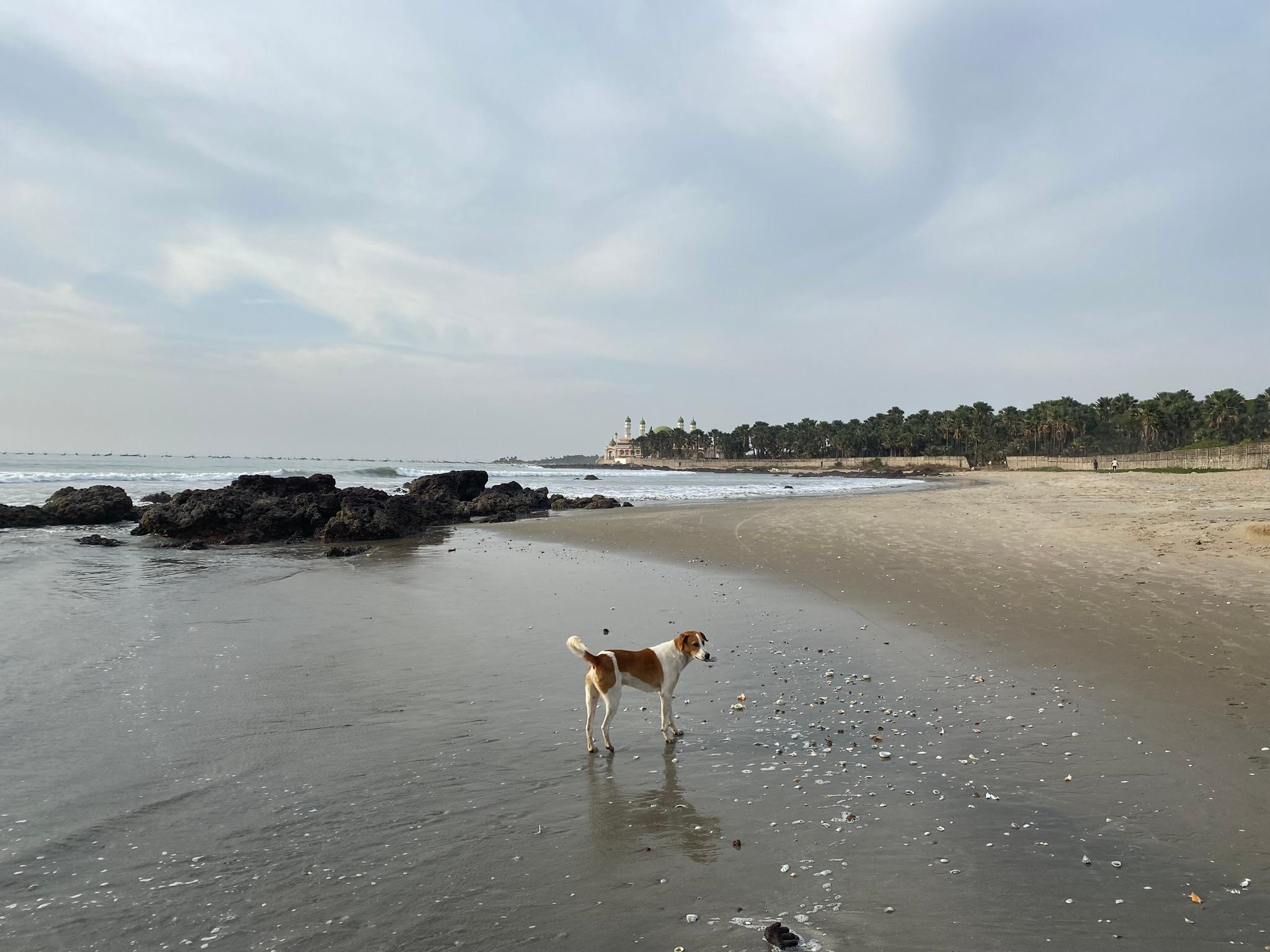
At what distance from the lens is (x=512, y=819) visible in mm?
4977

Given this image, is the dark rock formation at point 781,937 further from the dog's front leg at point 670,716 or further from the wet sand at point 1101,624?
the dog's front leg at point 670,716

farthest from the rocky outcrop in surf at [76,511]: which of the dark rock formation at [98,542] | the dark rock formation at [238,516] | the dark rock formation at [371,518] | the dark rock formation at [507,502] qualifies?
the dark rock formation at [507,502]

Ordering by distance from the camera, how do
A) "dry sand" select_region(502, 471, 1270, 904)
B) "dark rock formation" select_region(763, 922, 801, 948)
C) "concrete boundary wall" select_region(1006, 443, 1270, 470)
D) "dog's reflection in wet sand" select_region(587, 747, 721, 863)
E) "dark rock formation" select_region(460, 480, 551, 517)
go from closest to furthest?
"dark rock formation" select_region(763, 922, 801, 948) → "dog's reflection in wet sand" select_region(587, 747, 721, 863) → "dry sand" select_region(502, 471, 1270, 904) → "dark rock formation" select_region(460, 480, 551, 517) → "concrete boundary wall" select_region(1006, 443, 1270, 470)

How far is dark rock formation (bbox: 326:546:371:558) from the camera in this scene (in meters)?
20.8

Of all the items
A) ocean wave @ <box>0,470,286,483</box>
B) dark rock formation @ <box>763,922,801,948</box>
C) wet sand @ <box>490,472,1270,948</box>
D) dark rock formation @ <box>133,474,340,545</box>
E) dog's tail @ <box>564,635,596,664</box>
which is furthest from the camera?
ocean wave @ <box>0,470,286,483</box>

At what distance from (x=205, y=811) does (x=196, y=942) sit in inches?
63.9

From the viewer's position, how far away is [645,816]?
5047mm

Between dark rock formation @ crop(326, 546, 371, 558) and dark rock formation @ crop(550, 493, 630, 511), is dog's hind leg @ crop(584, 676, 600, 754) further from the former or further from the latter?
dark rock formation @ crop(550, 493, 630, 511)

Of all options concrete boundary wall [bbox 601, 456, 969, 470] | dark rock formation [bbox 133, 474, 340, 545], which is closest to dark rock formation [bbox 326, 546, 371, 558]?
dark rock formation [bbox 133, 474, 340, 545]

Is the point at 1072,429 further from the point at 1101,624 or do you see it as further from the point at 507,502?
the point at 1101,624

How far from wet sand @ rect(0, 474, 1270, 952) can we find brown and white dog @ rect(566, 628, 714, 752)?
0.29 m

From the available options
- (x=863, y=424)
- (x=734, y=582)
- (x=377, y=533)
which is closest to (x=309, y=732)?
(x=734, y=582)

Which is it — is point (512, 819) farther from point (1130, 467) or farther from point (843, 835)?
point (1130, 467)

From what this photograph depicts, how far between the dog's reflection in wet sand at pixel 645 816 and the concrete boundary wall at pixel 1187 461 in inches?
3497
